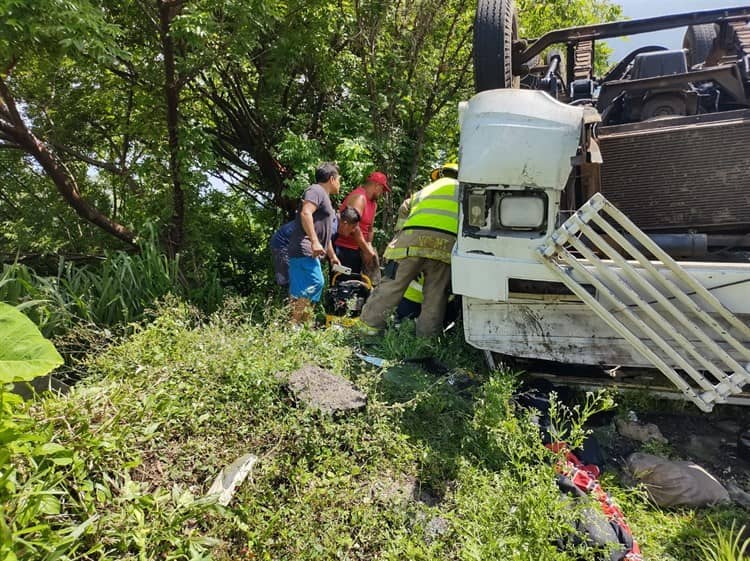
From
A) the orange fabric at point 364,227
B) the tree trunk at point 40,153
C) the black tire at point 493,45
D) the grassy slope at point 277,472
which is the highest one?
the black tire at point 493,45

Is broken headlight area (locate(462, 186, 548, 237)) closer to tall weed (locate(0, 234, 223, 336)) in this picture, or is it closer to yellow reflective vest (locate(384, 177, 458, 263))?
yellow reflective vest (locate(384, 177, 458, 263))

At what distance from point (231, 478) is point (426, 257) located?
2.11 metres

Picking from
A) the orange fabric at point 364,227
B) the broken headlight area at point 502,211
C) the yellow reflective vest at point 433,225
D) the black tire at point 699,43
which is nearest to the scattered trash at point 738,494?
the broken headlight area at point 502,211

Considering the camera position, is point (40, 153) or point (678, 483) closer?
point (678, 483)

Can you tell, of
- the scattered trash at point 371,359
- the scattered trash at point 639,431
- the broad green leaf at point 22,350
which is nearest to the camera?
the broad green leaf at point 22,350

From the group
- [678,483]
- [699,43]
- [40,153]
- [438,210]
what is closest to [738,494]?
[678,483]

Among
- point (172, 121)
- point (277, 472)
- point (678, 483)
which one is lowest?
point (678, 483)

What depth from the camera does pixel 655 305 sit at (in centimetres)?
247

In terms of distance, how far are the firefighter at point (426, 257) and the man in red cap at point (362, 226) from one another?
82 cm

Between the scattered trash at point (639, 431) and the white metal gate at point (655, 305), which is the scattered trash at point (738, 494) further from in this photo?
the white metal gate at point (655, 305)

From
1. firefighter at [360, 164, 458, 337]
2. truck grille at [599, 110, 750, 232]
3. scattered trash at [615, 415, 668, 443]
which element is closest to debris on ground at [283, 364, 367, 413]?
firefighter at [360, 164, 458, 337]

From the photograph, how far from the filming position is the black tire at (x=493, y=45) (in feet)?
11.6

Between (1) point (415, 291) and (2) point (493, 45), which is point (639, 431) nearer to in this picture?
(1) point (415, 291)

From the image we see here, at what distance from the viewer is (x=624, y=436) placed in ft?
9.61
